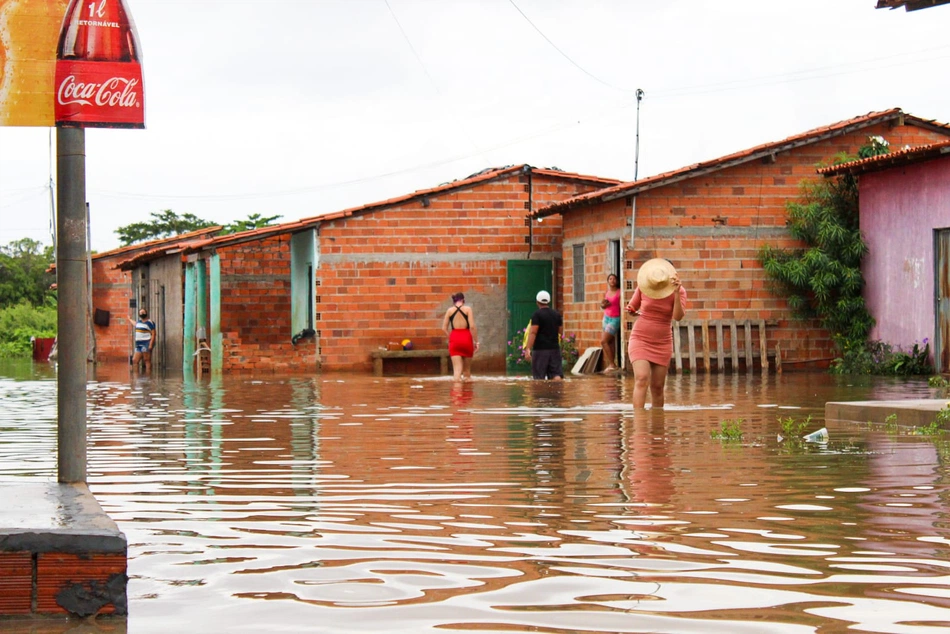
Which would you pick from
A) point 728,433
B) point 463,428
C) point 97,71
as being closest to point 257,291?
point 463,428

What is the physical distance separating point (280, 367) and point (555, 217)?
618cm

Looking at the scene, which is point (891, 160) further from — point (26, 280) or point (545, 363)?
point (26, 280)

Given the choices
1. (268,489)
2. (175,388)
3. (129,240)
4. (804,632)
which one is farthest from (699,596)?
(129,240)

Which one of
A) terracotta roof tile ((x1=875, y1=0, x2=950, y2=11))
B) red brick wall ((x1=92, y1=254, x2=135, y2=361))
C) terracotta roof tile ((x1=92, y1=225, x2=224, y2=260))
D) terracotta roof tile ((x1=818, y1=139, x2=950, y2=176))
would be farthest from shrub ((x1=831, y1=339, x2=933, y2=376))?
red brick wall ((x1=92, y1=254, x2=135, y2=361))

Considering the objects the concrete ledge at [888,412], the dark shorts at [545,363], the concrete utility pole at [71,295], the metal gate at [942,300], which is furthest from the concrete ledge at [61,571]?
the metal gate at [942,300]

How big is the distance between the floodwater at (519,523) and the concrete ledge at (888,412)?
204mm

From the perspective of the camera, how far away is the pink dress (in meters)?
13.0

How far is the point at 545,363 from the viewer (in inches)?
773

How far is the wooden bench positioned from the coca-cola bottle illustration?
1938 cm

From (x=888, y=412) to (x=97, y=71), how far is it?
7.02 metres

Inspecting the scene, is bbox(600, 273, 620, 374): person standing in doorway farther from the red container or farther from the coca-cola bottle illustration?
the red container

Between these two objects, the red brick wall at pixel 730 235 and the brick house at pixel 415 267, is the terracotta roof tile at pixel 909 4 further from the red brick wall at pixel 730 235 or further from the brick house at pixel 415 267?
the brick house at pixel 415 267

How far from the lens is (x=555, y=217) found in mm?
27250

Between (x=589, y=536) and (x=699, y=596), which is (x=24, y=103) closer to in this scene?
(x=589, y=536)
